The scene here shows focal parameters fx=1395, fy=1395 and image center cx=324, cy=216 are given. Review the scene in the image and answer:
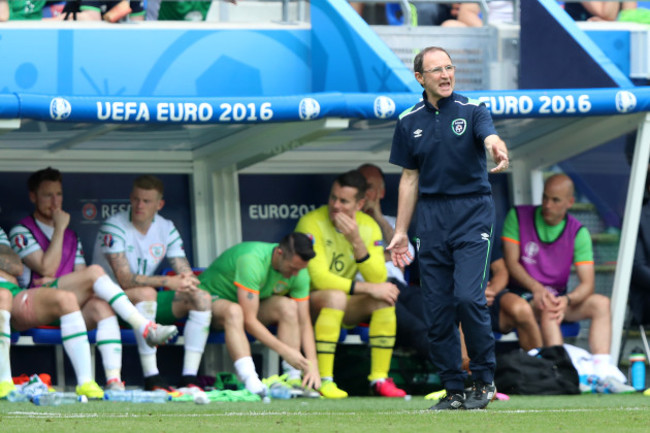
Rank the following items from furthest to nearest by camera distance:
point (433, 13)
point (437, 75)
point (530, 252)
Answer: point (433, 13) < point (530, 252) < point (437, 75)

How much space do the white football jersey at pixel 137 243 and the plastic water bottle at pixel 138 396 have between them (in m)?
1.30

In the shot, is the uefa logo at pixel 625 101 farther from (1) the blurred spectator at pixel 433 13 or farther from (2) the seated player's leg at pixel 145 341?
(2) the seated player's leg at pixel 145 341

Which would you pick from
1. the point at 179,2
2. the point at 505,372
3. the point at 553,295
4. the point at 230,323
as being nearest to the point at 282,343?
the point at 230,323

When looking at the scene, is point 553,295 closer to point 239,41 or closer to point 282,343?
point 282,343

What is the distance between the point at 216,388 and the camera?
931 cm

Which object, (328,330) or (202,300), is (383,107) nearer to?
(328,330)

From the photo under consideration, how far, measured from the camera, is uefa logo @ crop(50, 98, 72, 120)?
8602 millimetres

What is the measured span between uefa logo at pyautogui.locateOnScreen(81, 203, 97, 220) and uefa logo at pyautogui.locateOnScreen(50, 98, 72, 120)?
1659 mm

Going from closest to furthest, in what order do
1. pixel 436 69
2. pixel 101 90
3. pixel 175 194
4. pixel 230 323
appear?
pixel 436 69
pixel 230 323
pixel 101 90
pixel 175 194

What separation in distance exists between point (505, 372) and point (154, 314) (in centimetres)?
237

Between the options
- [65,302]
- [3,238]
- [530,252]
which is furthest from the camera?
[530,252]

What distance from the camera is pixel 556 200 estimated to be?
33.8 ft

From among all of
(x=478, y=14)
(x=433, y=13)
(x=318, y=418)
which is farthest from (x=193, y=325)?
(x=478, y=14)

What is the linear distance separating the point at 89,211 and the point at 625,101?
3.92m
